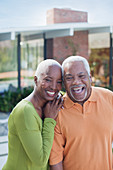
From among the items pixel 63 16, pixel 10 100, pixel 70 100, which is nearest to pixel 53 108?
pixel 70 100

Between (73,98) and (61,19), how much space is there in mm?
12271

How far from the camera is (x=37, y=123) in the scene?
1.81 meters

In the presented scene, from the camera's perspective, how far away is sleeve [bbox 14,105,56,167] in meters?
1.71

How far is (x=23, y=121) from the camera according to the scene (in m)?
1.73

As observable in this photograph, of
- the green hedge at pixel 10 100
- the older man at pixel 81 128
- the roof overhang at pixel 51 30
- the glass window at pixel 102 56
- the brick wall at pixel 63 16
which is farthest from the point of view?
the brick wall at pixel 63 16

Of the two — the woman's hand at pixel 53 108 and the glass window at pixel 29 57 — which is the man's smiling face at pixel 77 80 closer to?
the woman's hand at pixel 53 108

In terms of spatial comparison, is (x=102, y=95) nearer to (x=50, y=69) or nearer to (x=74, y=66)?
(x=74, y=66)

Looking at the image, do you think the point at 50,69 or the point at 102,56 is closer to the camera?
the point at 50,69

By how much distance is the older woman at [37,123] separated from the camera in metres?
1.73

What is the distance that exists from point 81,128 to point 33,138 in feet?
1.23

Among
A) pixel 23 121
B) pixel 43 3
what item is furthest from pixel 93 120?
pixel 43 3

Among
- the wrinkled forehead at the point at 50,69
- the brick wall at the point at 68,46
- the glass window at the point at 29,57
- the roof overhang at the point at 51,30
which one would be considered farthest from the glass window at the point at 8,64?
the wrinkled forehead at the point at 50,69

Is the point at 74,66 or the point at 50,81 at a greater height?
the point at 74,66

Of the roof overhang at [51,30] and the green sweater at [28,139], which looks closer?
the green sweater at [28,139]
